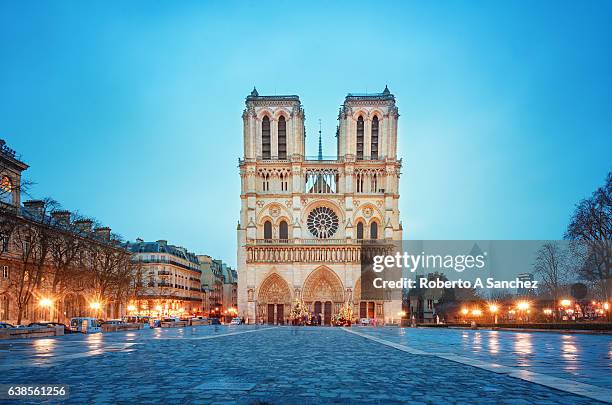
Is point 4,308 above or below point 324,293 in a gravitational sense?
above

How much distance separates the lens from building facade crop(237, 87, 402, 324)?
270ft

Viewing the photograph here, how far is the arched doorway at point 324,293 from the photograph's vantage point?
82500mm

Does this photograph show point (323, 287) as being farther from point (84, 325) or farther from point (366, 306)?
point (84, 325)

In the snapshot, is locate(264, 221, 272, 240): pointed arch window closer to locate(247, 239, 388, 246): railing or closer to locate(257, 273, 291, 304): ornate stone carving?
locate(247, 239, 388, 246): railing

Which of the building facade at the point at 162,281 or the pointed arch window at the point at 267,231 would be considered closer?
the building facade at the point at 162,281

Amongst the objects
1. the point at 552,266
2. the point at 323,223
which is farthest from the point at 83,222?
the point at 552,266

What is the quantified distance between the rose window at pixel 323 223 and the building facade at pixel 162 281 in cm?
2097

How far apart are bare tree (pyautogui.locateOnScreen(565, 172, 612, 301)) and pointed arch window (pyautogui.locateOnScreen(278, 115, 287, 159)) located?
1889 inches

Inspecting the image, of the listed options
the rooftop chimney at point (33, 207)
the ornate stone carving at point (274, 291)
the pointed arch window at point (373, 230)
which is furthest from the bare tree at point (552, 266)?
the rooftop chimney at point (33, 207)

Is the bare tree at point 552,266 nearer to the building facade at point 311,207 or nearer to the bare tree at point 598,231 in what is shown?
the bare tree at point 598,231

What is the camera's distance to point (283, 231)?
85188 millimetres

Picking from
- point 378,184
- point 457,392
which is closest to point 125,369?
point 457,392

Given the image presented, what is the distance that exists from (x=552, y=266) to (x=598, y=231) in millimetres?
16589

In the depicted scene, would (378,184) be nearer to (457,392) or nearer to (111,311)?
(111,311)
